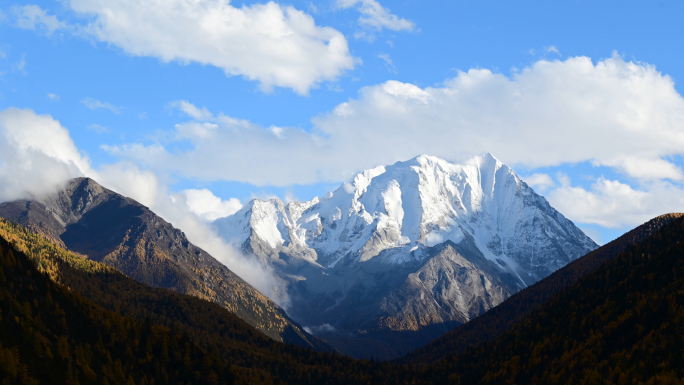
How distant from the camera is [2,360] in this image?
180 metres

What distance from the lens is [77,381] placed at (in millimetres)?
198125

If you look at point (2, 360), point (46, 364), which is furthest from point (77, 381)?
point (2, 360)

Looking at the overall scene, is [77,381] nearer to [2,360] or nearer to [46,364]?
[46,364]

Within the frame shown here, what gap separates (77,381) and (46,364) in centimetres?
1188

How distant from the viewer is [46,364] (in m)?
199

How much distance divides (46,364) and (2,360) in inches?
794

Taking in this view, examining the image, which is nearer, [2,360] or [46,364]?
[2,360]

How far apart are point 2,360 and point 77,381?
26.2 meters

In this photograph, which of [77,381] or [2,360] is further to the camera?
[77,381]
